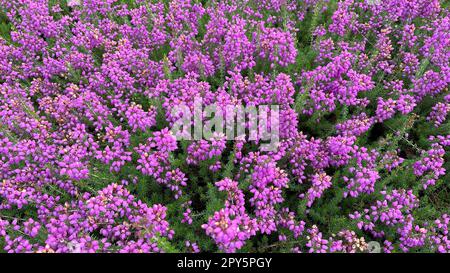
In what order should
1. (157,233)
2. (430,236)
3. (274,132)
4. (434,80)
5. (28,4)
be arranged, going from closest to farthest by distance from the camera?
1. (157,233)
2. (430,236)
3. (274,132)
4. (434,80)
5. (28,4)

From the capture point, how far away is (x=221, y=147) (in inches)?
185

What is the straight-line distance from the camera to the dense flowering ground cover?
14.5 ft

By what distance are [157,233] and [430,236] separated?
3.51 metres

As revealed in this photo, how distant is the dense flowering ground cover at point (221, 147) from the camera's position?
441cm

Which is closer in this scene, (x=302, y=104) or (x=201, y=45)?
(x=302, y=104)

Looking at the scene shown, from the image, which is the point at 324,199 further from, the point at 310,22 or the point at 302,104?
the point at 310,22

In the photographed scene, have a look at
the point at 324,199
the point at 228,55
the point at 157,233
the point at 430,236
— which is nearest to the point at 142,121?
the point at 157,233

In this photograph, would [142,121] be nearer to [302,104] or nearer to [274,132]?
[274,132]

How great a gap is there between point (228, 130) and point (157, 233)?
188cm
